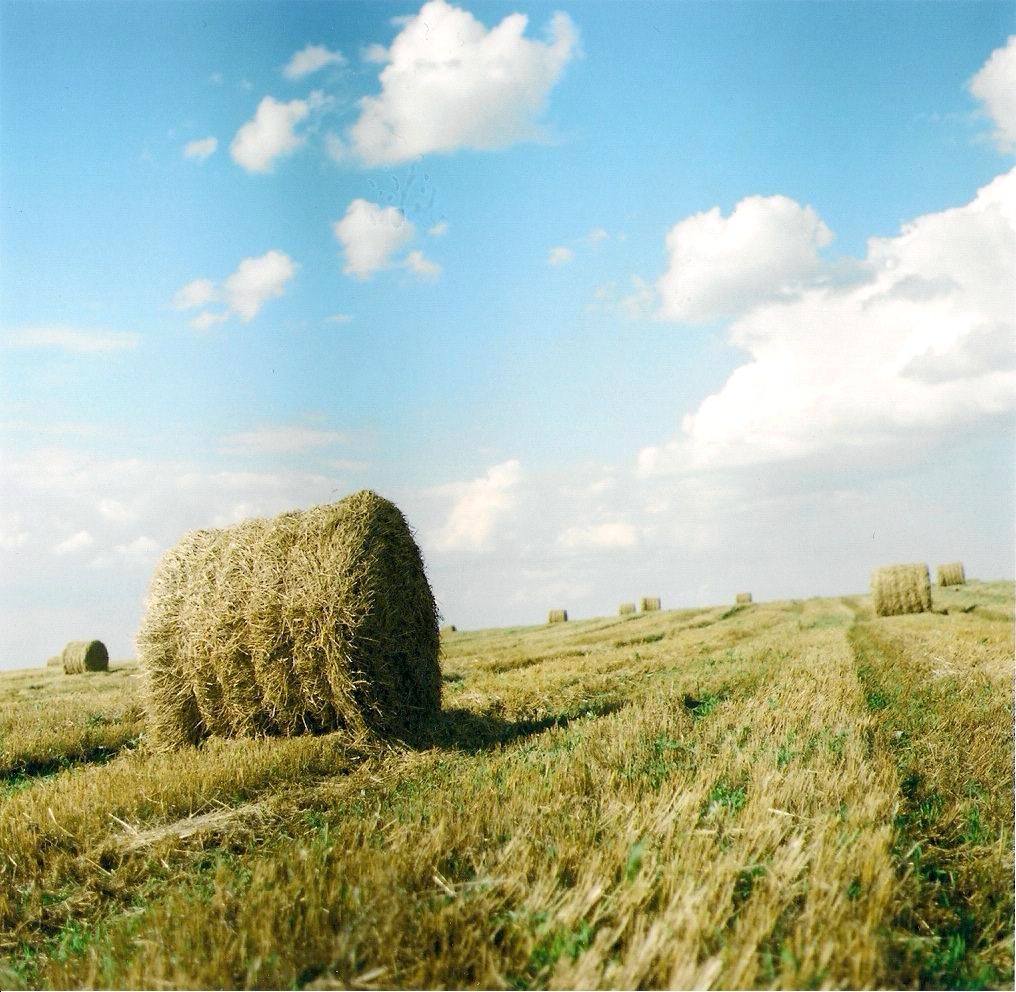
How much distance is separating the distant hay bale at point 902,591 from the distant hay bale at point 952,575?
1582 cm

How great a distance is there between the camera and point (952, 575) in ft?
141

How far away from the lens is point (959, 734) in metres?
7.20

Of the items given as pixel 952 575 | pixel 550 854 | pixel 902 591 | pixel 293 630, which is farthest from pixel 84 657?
pixel 952 575

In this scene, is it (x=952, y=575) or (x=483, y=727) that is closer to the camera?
(x=483, y=727)

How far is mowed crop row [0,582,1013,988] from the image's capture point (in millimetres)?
3135

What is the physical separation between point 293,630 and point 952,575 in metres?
42.3

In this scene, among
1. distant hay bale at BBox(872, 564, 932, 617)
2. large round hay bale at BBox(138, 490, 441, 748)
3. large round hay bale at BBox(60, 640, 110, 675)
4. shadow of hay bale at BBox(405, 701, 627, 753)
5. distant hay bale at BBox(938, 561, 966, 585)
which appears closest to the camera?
shadow of hay bale at BBox(405, 701, 627, 753)

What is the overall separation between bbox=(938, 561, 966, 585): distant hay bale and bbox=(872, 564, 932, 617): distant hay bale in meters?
15.8

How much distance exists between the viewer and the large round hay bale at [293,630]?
8.88m

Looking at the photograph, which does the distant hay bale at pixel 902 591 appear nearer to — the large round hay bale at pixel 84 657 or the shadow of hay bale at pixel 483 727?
the shadow of hay bale at pixel 483 727

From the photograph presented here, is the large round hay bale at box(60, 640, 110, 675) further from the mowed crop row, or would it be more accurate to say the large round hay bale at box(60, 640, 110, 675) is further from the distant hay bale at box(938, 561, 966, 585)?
the distant hay bale at box(938, 561, 966, 585)

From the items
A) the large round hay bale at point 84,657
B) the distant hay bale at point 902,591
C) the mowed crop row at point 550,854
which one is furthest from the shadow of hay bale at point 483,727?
the distant hay bale at point 902,591

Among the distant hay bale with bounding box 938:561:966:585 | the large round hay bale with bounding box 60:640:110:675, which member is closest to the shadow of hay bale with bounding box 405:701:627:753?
the large round hay bale with bounding box 60:640:110:675

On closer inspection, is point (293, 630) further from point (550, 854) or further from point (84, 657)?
point (84, 657)
